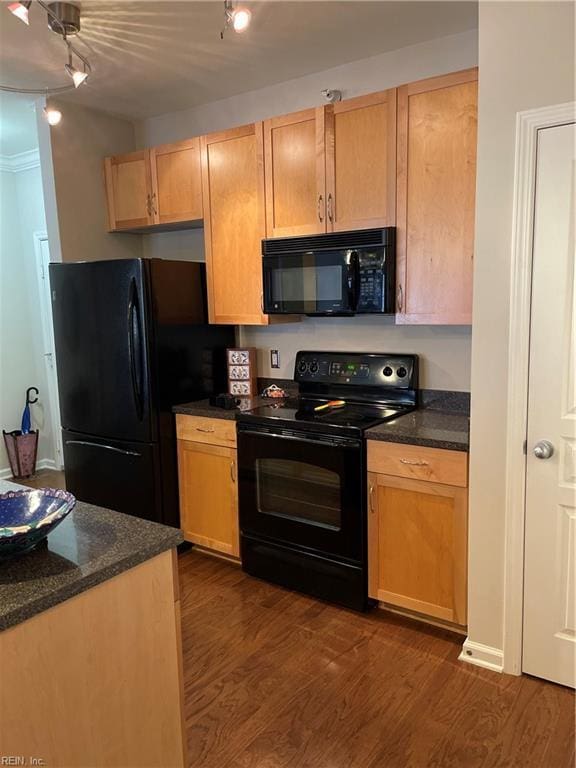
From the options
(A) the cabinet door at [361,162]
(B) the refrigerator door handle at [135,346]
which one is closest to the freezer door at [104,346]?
(B) the refrigerator door handle at [135,346]

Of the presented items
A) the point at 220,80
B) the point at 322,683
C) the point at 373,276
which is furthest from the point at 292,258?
the point at 322,683

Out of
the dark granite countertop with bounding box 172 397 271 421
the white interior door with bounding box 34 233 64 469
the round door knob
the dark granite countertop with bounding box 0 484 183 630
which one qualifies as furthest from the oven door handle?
the white interior door with bounding box 34 233 64 469

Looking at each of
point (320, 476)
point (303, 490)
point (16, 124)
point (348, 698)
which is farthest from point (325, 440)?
point (16, 124)

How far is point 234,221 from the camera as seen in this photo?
10.6ft

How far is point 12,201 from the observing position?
16.1 ft

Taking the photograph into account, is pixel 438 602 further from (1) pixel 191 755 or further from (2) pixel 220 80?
(2) pixel 220 80

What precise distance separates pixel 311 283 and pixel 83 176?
1789 mm

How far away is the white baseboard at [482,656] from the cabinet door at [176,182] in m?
2.62

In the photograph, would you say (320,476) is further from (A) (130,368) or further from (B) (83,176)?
(B) (83,176)

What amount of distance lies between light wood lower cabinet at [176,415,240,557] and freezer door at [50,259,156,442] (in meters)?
0.23

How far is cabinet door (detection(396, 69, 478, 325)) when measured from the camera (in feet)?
8.01

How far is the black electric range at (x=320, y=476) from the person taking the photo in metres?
2.63

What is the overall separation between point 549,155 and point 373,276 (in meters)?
0.92

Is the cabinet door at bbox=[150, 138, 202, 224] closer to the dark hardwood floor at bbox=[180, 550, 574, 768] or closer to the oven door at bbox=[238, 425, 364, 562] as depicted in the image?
the oven door at bbox=[238, 425, 364, 562]
